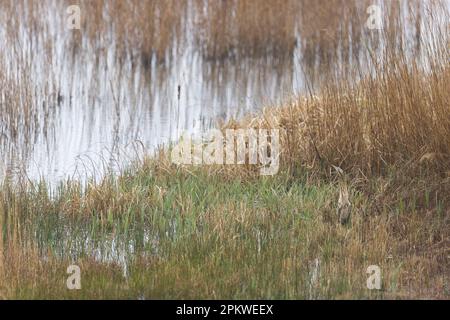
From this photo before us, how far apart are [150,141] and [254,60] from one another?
4363mm

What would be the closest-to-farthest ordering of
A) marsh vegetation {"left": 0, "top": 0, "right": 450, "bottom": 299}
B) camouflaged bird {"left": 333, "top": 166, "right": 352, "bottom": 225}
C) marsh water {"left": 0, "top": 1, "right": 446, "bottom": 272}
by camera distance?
1. marsh vegetation {"left": 0, "top": 0, "right": 450, "bottom": 299}
2. camouflaged bird {"left": 333, "top": 166, "right": 352, "bottom": 225}
3. marsh water {"left": 0, "top": 1, "right": 446, "bottom": 272}

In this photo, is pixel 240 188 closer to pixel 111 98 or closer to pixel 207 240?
pixel 207 240

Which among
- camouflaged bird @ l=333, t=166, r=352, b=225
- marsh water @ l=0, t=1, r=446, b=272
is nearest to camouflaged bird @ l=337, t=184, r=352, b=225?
camouflaged bird @ l=333, t=166, r=352, b=225

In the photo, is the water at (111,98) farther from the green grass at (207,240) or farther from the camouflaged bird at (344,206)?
the camouflaged bird at (344,206)

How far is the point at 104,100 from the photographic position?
32.3 ft

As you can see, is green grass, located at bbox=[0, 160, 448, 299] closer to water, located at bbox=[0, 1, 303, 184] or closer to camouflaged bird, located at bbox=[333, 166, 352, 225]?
camouflaged bird, located at bbox=[333, 166, 352, 225]

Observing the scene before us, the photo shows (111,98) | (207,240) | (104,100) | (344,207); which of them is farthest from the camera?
(111,98)

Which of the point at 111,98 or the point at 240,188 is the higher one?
the point at 111,98

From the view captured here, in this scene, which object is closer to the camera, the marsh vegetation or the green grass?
the green grass

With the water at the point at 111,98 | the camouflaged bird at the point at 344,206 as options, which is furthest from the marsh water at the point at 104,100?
the camouflaged bird at the point at 344,206

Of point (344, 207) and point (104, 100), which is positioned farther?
point (104, 100)

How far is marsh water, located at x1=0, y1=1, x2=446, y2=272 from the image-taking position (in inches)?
273

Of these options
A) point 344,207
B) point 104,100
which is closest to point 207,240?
point 344,207
